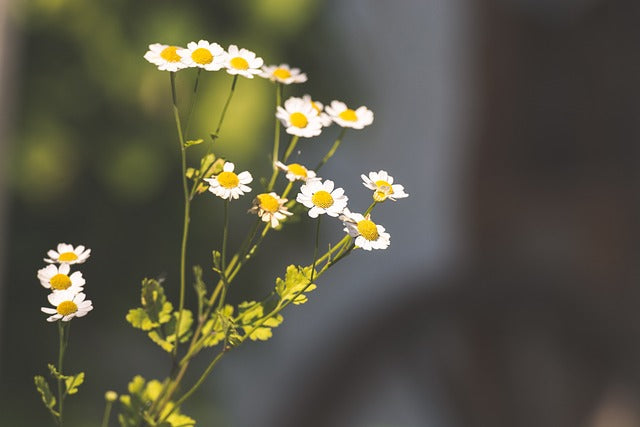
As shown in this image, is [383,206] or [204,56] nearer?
[204,56]

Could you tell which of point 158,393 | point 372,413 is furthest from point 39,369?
point 158,393

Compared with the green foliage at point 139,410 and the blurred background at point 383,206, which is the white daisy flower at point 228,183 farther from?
the blurred background at point 383,206

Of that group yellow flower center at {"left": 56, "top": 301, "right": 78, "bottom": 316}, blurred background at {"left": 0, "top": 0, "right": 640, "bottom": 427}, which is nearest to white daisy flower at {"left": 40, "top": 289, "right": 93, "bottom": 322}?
yellow flower center at {"left": 56, "top": 301, "right": 78, "bottom": 316}

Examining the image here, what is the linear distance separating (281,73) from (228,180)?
2.9 inches

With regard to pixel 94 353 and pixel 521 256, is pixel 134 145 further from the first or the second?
pixel 521 256

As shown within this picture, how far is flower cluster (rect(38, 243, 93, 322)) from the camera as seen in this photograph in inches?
11.4

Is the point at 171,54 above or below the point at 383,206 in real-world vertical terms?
below

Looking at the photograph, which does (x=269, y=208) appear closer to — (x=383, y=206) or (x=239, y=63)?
(x=239, y=63)

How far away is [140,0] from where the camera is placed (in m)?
1.63

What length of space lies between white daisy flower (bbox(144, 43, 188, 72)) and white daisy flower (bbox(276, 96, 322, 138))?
45 mm

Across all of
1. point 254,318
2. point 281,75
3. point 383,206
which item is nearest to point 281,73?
point 281,75

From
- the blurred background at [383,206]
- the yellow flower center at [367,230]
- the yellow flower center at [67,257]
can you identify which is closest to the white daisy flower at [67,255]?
the yellow flower center at [67,257]

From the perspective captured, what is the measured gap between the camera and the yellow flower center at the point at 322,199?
0.30 metres

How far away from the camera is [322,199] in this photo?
31cm
